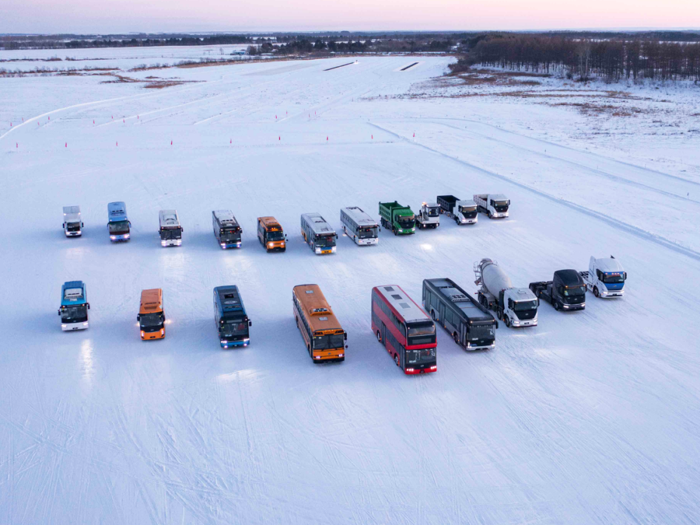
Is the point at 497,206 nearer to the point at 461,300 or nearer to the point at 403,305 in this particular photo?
the point at 461,300

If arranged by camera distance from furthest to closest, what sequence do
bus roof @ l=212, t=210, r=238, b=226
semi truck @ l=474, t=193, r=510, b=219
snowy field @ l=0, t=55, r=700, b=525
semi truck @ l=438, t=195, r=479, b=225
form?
semi truck @ l=474, t=193, r=510, b=219 → semi truck @ l=438, t=195, r=479, b=225 → bus roof @ l=212, t=210, r=238, b=226 → snowy field @ l=0, t=55, r=700, b=525

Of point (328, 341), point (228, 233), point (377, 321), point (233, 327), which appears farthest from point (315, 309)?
point (228, 233)

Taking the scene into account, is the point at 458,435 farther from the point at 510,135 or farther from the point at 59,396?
the point at 510,135

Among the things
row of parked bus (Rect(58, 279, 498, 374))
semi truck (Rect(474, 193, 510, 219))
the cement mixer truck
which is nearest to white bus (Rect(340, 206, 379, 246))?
the cement mixer truck

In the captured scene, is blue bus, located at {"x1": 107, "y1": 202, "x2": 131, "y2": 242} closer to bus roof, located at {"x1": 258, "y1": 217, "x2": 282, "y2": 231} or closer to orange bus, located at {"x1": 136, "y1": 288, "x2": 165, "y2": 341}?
bus roof, located at {"x1": 258, "y1": 217, "x2": 282, "y2": 231}

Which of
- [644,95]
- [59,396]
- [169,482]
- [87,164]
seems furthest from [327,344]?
[644,95]

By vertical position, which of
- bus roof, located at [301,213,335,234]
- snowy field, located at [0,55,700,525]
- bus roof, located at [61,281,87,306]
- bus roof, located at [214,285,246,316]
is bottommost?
snowy field, located at [0,55,700,525]

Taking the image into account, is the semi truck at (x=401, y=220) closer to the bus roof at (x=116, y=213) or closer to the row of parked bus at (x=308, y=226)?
the row of parked bus at (x=308, y=226)

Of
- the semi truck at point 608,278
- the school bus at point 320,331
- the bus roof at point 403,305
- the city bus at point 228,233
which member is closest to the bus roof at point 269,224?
the city bus at point 228,233
